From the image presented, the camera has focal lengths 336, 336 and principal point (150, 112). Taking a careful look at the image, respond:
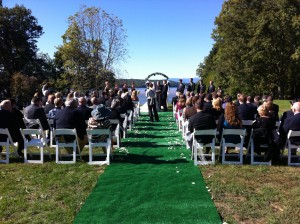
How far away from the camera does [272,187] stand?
20.7ft

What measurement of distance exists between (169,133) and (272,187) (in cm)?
691

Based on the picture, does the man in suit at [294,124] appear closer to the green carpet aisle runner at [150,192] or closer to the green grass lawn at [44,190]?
the green carpet aisle runner at [150,192]

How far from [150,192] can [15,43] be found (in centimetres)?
3993

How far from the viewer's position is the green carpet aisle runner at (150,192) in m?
5.00

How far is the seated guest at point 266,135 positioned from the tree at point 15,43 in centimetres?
3595

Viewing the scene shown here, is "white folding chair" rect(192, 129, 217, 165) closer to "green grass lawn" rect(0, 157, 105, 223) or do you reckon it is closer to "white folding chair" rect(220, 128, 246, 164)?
"white folding chair" rect(220, 128, 246, 164)

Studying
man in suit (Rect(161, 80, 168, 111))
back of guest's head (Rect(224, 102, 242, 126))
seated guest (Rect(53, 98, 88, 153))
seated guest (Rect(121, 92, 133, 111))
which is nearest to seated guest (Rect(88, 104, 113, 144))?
seated guest (Rect(53, 98, 88, 153))

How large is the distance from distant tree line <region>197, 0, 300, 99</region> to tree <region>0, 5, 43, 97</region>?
77.3ft

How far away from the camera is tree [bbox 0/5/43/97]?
39938 mm

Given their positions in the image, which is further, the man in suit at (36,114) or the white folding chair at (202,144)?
the man in suit at (36,114)

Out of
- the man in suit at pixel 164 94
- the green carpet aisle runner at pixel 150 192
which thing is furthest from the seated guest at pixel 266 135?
the man in suit at pixel 164 94

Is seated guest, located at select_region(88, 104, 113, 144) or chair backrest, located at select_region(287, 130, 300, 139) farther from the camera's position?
seated guest, located at select_region(88, 104, 113, 144)

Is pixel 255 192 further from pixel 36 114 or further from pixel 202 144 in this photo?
pixel 36 114

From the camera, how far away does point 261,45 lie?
33219mm
